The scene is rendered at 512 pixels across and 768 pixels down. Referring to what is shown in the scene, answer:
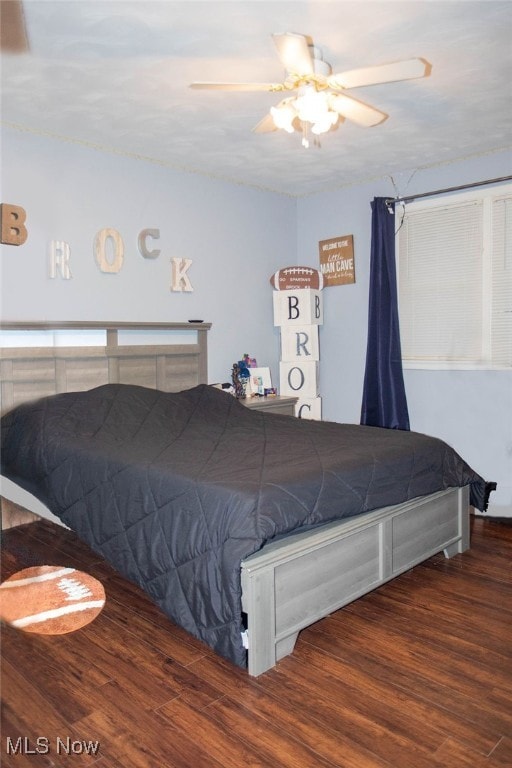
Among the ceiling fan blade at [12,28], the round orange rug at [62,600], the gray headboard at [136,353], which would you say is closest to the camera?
the ceiling fan blade at [12,28]

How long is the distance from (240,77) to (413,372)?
2406 mm

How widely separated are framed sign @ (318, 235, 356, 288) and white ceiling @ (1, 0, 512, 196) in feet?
2.20

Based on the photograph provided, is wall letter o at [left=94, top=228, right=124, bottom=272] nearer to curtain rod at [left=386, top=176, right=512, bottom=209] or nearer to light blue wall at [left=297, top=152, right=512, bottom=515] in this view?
light blue wall at [left=297, top=152, right=512, bottom=515]

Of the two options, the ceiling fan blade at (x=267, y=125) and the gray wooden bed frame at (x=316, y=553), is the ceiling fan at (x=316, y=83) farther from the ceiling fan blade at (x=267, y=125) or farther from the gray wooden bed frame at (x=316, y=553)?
the gray wooden bed frame at (x=316, y=553)

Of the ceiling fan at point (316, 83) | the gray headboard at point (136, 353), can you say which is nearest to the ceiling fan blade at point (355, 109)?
the ceiling fan at point (316, 83)

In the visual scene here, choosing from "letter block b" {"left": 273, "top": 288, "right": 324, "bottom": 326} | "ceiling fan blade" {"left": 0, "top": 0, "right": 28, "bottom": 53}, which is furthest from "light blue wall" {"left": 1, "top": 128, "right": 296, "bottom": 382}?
"ceiling fan blade" {"left": 0, "top": 0, "right": 28, "bottom": 53}

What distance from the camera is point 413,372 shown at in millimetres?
4203

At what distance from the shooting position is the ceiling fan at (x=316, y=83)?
201 centimetres

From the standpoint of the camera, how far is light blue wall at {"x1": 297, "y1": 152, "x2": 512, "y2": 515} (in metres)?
3.78

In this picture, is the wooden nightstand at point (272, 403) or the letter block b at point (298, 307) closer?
the wooden nightstand at point (272, 403)

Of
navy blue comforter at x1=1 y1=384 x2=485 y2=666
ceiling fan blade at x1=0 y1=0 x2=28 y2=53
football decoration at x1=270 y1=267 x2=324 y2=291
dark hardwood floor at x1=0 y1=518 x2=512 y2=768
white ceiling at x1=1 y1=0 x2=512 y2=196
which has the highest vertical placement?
white ceiling at x1=1 y1=0 x2=512 y2=196

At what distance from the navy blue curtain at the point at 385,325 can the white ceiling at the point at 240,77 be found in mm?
460

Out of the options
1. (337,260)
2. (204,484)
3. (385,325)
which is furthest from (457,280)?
(204,484)

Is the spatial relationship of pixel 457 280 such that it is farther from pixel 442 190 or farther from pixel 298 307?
pixel 298 307
